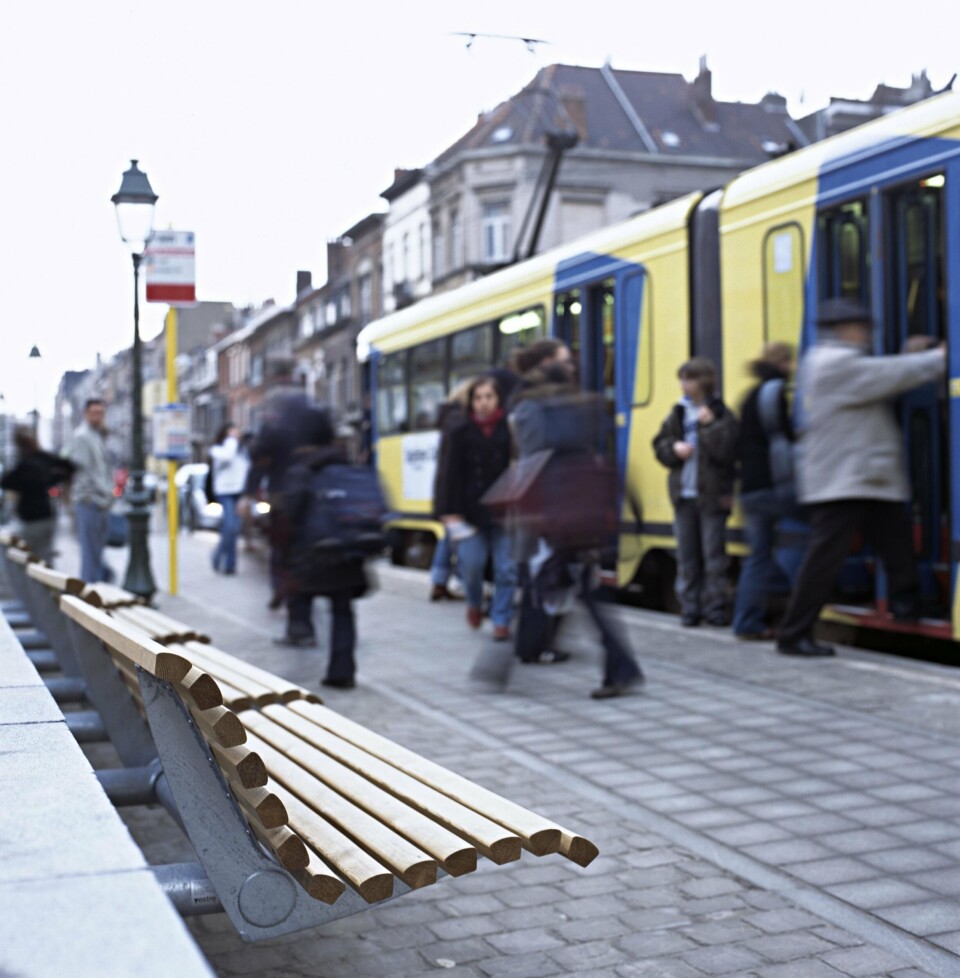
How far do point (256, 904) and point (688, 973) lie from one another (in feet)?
3.96

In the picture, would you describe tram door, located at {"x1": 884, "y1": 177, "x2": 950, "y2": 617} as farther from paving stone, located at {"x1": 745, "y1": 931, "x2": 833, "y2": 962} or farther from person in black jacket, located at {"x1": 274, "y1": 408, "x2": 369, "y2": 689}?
paving stone, located at {"x1": 745, "y1": 931, "x2": 833, "y2": 962}

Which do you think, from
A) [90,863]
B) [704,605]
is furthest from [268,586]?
[90,863]

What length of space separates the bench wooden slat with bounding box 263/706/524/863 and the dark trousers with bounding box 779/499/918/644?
4.66 metres

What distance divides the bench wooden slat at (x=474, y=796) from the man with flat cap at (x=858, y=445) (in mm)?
Answer: 4496

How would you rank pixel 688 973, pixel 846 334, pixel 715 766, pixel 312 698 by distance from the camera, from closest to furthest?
pixel 688 973
pixel 312 698
pixel 715 766
pixel 846 334

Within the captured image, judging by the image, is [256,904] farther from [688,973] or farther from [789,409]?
[789,409]

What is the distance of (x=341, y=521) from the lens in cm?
752

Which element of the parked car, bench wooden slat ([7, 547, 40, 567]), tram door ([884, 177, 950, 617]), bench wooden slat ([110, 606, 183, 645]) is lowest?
the parked car

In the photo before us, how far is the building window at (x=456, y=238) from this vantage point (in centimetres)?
4781

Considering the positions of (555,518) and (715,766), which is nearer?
(715,766)

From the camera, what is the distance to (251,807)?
2.79m

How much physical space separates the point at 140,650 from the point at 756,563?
6801mm

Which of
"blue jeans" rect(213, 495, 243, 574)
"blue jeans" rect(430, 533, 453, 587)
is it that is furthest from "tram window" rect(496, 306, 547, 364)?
"blue jeans" rect(213, 495, 243, 574)

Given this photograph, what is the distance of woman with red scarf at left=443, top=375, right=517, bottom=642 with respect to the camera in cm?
896
